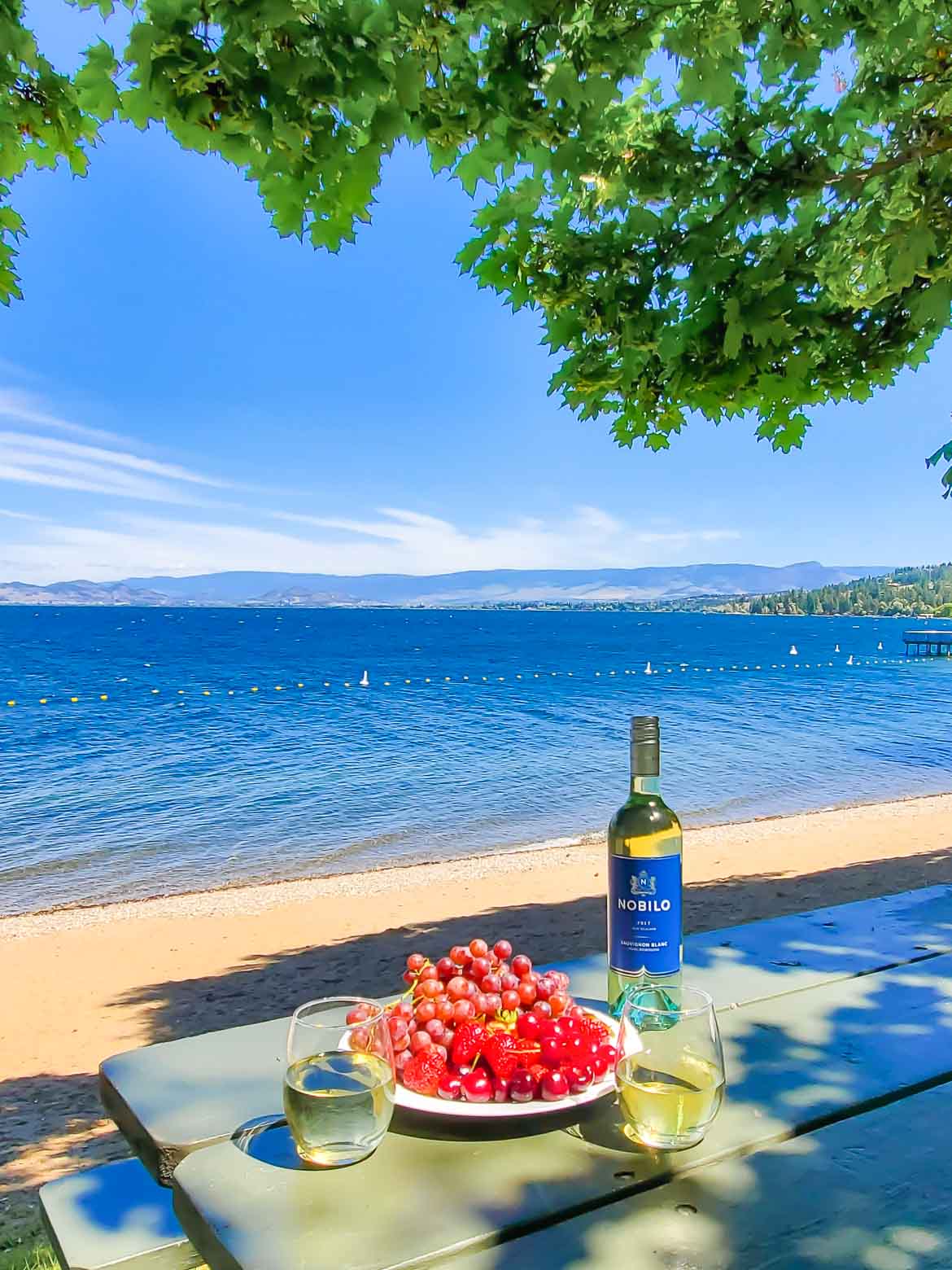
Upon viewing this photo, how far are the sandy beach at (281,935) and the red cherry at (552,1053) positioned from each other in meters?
3.85

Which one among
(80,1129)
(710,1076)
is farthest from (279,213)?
(80,1129)

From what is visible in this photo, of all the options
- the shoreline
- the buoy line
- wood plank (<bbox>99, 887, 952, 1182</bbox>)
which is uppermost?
wood plank (<bbox>99, 887, 952, 1182</bbox>)

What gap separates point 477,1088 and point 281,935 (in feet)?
28.1

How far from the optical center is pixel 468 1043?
1.32 meters

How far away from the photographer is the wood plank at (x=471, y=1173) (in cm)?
104

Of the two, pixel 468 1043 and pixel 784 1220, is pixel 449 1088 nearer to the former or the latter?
pixel 468 1043

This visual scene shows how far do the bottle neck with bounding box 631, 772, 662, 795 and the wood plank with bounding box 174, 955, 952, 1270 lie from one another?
472mm

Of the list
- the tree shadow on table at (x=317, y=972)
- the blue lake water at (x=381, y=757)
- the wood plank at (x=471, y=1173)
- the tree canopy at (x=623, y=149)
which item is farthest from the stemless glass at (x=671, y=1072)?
the blue lake water at (x=381, y=757)

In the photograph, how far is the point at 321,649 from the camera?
80.7m

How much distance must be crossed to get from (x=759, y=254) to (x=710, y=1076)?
3357 mm

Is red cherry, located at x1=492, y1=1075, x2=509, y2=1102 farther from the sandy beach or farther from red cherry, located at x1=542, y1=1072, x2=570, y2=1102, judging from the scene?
the sandy beach

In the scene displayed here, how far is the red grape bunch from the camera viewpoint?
1.27m

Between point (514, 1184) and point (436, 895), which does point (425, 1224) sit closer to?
point (514, 1184)

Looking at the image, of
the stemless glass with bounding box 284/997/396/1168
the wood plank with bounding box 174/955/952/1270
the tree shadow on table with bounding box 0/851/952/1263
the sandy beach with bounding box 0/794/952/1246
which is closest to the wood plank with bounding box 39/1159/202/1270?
the wood plank with bounding box 174/955/952/1270
